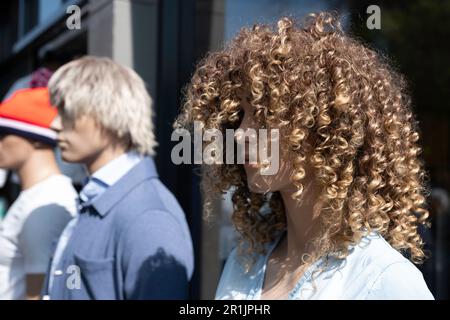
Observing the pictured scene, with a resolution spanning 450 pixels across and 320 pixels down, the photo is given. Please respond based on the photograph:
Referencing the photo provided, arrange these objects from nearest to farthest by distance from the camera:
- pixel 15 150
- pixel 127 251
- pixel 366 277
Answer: pixel 366 277 → pixel 127 251 → pixel 15 150

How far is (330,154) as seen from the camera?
1361 mm

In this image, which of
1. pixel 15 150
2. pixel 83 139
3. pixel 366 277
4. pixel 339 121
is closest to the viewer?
pixel 366 277

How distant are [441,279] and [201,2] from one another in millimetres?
3247

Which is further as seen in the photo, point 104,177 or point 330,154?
point 104,177

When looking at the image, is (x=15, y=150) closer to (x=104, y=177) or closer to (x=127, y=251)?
(x=104, y=177)

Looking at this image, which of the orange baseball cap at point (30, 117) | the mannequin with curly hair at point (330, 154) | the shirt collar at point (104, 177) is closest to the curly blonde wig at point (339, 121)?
the mannequin with curly hair at point (330, 154)

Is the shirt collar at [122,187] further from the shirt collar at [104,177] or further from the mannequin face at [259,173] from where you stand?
the mannequin face at [259,173]

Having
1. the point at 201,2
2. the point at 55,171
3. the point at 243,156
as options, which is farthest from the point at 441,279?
the point at 243,156

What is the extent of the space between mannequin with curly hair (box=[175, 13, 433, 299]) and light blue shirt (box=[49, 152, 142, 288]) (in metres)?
0.65

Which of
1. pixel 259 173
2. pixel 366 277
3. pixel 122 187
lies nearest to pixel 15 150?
pixel 122 187

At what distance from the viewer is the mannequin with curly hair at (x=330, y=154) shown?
131cm

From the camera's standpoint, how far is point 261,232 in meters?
1.64

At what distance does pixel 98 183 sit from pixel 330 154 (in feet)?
3.23
